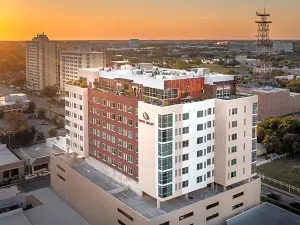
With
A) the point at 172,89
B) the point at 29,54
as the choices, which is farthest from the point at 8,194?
the point at 29,54

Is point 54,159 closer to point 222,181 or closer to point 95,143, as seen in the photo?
point 95,143

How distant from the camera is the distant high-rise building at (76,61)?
37237 mm

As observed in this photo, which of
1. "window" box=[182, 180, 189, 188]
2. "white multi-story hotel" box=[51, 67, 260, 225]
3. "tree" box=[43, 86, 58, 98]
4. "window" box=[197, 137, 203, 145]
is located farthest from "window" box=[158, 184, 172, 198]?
"tree" box=[43, 86, 58, 98]

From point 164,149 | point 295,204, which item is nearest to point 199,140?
point 164,149

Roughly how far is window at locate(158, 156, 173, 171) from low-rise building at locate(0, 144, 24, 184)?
30.9 ft

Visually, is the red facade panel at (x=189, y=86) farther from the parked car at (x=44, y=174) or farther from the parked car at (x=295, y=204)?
the parked car at (x=44, y=174)

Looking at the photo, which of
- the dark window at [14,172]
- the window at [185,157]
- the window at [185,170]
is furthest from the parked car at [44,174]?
the window at [185,157]

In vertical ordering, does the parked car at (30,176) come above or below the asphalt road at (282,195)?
above

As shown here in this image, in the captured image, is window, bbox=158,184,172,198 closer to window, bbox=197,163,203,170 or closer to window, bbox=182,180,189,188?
window, bbox=182,180,189,188

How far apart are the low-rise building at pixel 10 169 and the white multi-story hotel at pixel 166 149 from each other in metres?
4.97

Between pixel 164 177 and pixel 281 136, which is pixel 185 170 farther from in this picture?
pixel 281 136

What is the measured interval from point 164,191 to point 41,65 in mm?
35738

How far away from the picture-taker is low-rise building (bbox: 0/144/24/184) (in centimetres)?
1748

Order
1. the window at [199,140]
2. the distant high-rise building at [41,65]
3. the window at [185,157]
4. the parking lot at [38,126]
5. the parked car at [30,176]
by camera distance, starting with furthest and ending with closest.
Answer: the distant high-rise building at [41,65], the parking lot at [38,126], the parked car at [30,176], the window at [199,140], the window at [185,157]
